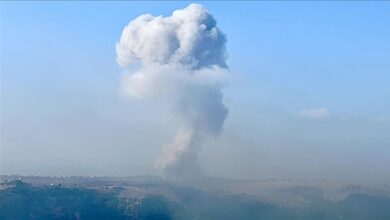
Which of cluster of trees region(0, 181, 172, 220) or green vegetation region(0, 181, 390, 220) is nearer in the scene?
cluster of trees region(0, 181, 172, 220)

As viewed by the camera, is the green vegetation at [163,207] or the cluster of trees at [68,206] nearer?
the cluster of trees at [68,206]

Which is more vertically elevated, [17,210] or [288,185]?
[288,185]

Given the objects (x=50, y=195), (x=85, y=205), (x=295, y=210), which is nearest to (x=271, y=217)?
(x=295, y=210)

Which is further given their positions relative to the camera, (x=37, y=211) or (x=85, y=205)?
(x=85, y=205)

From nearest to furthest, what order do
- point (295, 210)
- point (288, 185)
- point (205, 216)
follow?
point (205, 216), point (295, 210), point (288, 185)

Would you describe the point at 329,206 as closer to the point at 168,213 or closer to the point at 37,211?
the point at 168,213

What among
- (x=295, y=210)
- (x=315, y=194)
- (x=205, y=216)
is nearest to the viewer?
(x=205, y=216)

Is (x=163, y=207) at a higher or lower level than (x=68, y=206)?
higher

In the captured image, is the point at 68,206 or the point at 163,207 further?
the point at 163,207

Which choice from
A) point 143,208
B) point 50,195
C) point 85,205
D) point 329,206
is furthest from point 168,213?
point 329,206

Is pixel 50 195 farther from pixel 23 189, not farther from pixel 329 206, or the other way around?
pixel 329 206
